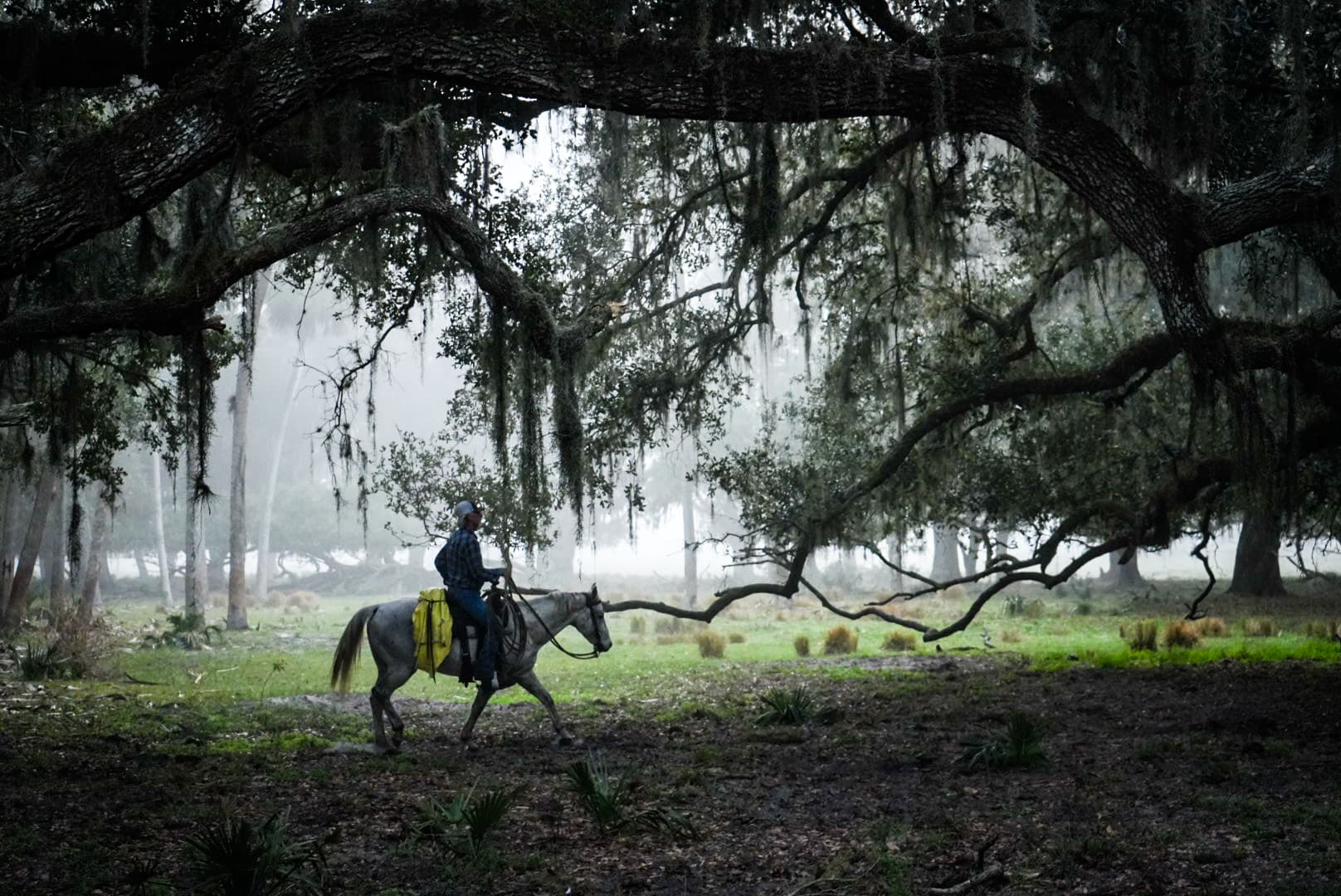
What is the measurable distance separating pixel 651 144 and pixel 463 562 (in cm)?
574

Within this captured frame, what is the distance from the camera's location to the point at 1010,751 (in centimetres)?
783

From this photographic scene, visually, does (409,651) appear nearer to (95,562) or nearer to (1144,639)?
(1144,639)

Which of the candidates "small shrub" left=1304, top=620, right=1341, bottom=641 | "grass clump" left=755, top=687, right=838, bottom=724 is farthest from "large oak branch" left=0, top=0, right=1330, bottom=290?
"small shrub" left=1304, top=620, right=1341, bottom=641

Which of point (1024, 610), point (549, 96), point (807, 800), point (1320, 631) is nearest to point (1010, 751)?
point (807, 800)

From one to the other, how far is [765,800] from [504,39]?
197 inches

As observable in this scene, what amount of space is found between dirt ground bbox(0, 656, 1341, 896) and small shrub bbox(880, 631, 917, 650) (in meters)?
7.85

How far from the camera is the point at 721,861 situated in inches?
229

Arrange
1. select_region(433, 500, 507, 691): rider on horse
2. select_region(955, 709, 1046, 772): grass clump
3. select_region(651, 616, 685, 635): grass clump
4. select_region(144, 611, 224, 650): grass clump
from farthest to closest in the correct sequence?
select_region(651, 616, 685, 635): grass clump
select_region(144, 611, 224, 650): grass clump
select_region(433, 500, 507, 691): rider on horse
select_region(955, 709, 1046, 772): grass clump

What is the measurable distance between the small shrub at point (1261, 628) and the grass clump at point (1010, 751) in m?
11.4

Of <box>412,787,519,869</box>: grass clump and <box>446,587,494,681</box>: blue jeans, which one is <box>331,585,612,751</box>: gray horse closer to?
<box>446,587,494,681</box>: blue jeans

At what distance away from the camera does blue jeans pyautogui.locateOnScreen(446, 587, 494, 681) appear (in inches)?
368

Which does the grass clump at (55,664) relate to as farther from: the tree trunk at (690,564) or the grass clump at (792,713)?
the tree trunk at (690,564)

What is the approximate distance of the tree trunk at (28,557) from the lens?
65.8 feet

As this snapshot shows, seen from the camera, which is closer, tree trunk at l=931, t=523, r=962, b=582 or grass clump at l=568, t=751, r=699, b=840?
grass clump at l=568, t=751, r=699, b=840
